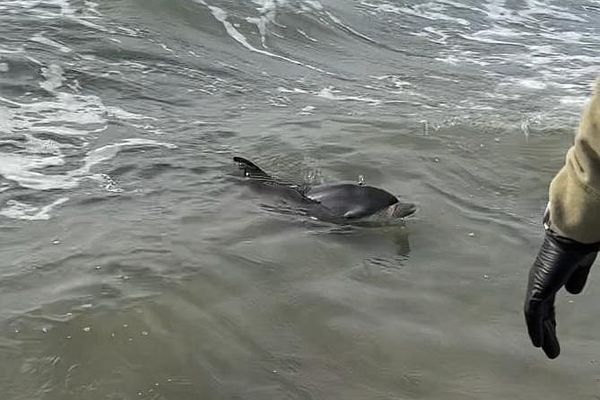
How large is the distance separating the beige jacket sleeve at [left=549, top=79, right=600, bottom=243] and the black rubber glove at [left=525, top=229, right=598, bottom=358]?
0.17 feet

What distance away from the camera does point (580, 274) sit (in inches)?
89.9

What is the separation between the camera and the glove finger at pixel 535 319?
7.59 ft

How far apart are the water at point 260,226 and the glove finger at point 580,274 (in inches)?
37.7

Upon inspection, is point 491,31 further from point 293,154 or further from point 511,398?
point 511,398

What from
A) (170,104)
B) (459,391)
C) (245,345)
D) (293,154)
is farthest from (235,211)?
(170,104)

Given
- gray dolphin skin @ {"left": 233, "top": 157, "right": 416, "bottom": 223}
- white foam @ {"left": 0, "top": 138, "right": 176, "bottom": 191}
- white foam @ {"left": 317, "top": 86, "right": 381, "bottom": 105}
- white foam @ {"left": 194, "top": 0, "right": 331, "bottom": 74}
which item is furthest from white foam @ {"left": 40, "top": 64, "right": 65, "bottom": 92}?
gray dolphin skin @ {"left": 233, "top": 157, "right": 416, "bottom": 223}

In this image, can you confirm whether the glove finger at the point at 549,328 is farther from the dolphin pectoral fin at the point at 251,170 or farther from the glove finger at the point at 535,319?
the dolphin pectoral fin at the point at 251,170

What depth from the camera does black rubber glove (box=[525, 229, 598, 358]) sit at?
216cm

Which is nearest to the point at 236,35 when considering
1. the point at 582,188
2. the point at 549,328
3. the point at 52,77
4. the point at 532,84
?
the point at 52,77

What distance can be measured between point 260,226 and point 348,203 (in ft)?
1.92

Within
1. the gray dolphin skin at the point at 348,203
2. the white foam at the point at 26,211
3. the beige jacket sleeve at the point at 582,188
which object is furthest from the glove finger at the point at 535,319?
the white foam at the point at 26,211

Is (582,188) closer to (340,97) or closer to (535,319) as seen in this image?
(535,319)

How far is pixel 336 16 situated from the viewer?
12.8m

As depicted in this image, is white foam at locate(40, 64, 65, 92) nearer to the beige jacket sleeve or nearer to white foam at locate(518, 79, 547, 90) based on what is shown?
white foam at locate(518, 79, 547, 90)
